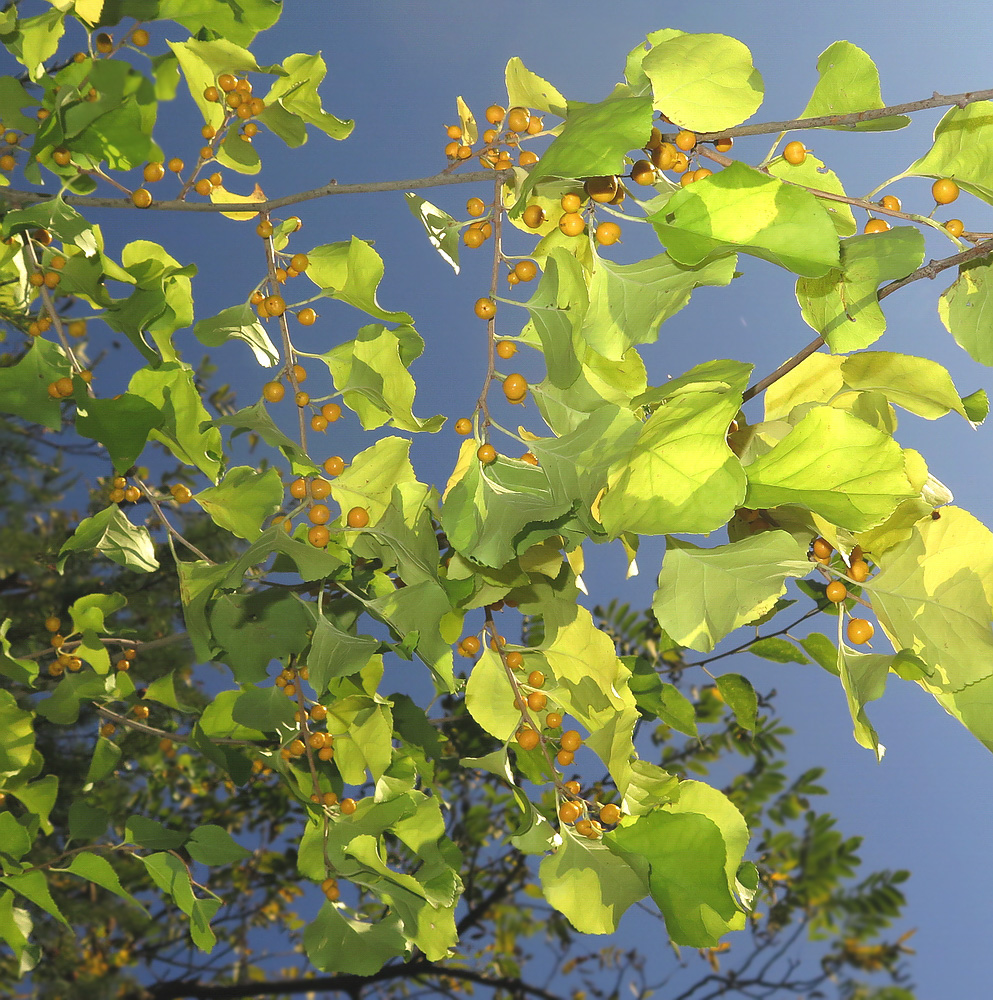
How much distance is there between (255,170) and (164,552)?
33.1 inches

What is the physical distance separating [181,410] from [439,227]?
0.23 m

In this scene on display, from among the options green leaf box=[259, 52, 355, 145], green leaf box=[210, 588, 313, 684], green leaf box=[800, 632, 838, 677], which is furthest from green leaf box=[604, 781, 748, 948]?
green leaf box=[259, 52, 355, 145]

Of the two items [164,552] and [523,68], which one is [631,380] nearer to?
[523,68]

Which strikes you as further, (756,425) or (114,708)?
(114,708)

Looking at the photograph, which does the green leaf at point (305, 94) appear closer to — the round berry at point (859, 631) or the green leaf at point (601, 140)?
the green leaf at point (601, 140)

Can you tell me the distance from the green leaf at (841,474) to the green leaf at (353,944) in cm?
46

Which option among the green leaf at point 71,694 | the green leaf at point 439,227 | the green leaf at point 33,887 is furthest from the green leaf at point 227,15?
the green leaf at point 33,887

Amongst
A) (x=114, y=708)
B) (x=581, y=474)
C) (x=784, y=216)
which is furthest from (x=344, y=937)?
(x=114, y=708)

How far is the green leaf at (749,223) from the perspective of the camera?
1.38 feet

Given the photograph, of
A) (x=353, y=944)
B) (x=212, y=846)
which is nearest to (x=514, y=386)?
(x=353, y=944)

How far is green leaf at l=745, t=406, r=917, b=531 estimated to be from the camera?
0.47 m

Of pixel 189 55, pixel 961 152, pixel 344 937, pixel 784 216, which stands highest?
pixel 189 55

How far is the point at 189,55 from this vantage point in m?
0.64

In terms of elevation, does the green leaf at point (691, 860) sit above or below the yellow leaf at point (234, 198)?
below
